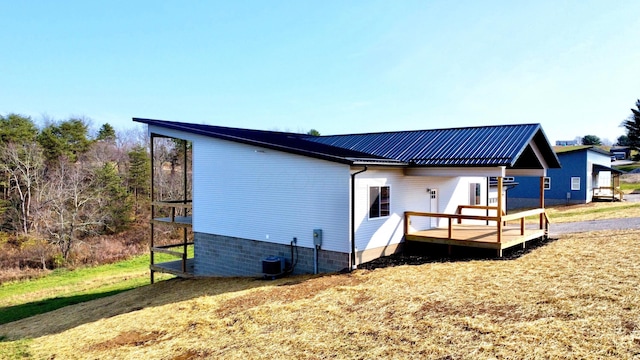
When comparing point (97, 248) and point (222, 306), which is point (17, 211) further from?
point (222, 306)

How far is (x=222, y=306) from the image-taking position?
9.48 metres

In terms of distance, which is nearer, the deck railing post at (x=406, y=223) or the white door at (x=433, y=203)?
the deck railing post at (x=406, y=223)

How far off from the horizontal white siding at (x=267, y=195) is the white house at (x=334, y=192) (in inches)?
1.3

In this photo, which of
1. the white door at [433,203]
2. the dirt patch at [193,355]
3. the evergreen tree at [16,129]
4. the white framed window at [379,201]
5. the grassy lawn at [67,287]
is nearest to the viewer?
the dirt patch at [193,355]

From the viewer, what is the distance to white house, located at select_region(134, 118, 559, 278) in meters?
11.4

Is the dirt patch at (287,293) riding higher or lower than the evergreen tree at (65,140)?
lower

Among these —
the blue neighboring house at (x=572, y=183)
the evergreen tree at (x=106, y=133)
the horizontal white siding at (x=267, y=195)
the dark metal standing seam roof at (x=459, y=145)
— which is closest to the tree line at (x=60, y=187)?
the evergreen tree at (x=106, y=133)

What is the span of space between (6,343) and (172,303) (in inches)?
156

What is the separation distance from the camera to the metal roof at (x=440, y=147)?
11594mm

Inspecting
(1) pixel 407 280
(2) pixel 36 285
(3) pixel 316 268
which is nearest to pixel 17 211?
(2) pixel 36 285

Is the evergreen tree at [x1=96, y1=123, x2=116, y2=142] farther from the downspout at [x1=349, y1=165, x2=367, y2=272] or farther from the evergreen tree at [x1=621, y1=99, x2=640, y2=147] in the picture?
the evergreen tree at [x1=621, y1=99, x2=640, y2=147]

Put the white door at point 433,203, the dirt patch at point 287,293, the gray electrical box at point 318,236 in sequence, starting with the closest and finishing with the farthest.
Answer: the dirt patch at point 287,293 → the gray electrical box at point 318,236 → the white door at point 433,203

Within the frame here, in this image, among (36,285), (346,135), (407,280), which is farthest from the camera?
(36,285)

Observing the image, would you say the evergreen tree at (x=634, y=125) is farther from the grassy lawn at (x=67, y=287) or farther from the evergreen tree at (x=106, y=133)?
the evergreen tree at (x=106, y=133)
